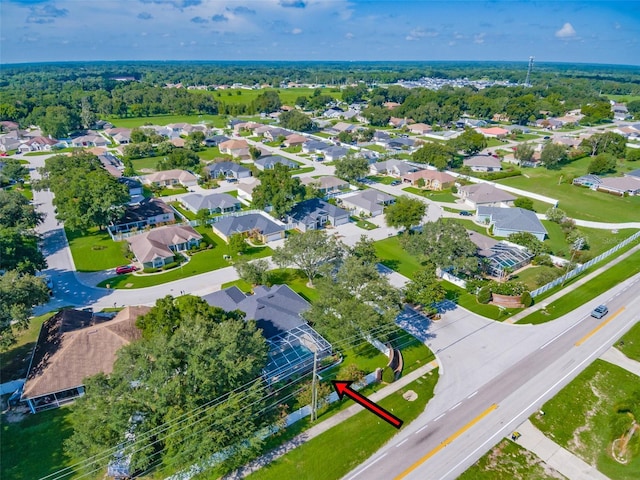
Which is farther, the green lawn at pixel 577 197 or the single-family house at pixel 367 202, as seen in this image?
the green lawn at pixel 577 197

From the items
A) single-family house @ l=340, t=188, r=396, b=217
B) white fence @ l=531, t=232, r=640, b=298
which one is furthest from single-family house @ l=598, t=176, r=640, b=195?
single-family house @ l=340, t=188, r=396, b=217

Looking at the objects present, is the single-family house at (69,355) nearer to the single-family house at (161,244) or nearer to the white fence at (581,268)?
the single-family house at (161,244)

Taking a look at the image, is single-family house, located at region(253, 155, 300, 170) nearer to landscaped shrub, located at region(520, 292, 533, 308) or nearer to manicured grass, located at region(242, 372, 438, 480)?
landscaped shrub, located at region(520, 292, 533, 308)

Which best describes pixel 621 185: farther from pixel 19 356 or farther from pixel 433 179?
pixel 19 356

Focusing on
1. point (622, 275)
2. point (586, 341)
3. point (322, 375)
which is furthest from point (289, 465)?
point (622, 275)

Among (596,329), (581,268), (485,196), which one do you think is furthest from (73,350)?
(485,196)

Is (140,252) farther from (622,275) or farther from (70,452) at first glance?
(622,275)

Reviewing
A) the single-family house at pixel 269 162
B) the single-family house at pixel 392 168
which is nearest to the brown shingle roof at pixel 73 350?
the single-family house at pixel 269 162
